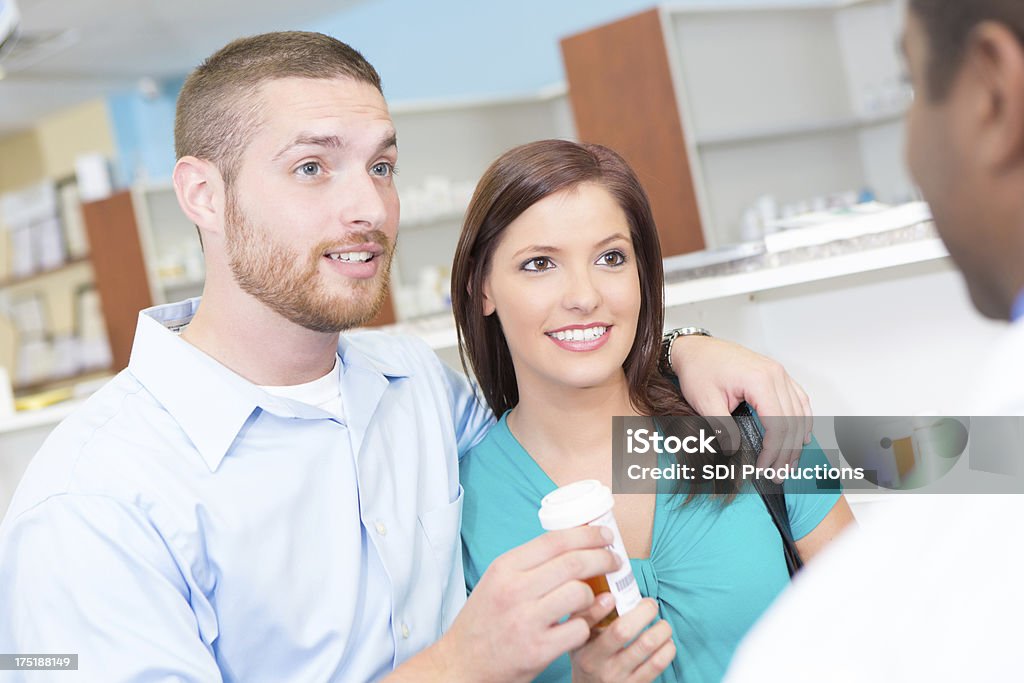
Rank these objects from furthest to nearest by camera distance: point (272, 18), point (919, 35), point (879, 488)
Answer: point (272, 18) → point (879, 488) → point (919, 35)

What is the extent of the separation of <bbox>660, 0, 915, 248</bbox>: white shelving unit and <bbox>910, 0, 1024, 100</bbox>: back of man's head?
13.5ft

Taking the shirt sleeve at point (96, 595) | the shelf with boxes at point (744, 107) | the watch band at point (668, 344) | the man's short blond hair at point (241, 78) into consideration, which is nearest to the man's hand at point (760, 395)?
the watch band at point (668, 344)

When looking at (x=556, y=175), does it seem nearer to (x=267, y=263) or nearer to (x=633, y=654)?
(x=267, y=263)

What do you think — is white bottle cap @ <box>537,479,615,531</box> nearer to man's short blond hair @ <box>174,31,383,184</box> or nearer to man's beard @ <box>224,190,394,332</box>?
man's beard @ <box>224,190,394,332</box>

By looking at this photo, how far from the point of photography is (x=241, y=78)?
1.55m

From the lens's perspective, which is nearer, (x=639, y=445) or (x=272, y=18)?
(x=639, y=445)

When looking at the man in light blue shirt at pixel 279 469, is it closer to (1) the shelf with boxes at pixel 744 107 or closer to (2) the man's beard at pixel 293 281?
(2) the man's beard at pixel 293 281

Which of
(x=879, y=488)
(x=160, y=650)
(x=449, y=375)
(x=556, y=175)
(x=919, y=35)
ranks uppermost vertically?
(x=556, y=175)

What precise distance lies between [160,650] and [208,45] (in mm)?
6813

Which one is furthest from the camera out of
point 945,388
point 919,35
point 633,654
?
point 945,388

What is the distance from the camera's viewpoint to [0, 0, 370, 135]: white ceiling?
20.1ft

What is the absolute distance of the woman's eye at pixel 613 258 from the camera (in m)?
1.66

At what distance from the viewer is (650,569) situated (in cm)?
151

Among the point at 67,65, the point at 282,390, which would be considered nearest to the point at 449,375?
the point at 282,390
